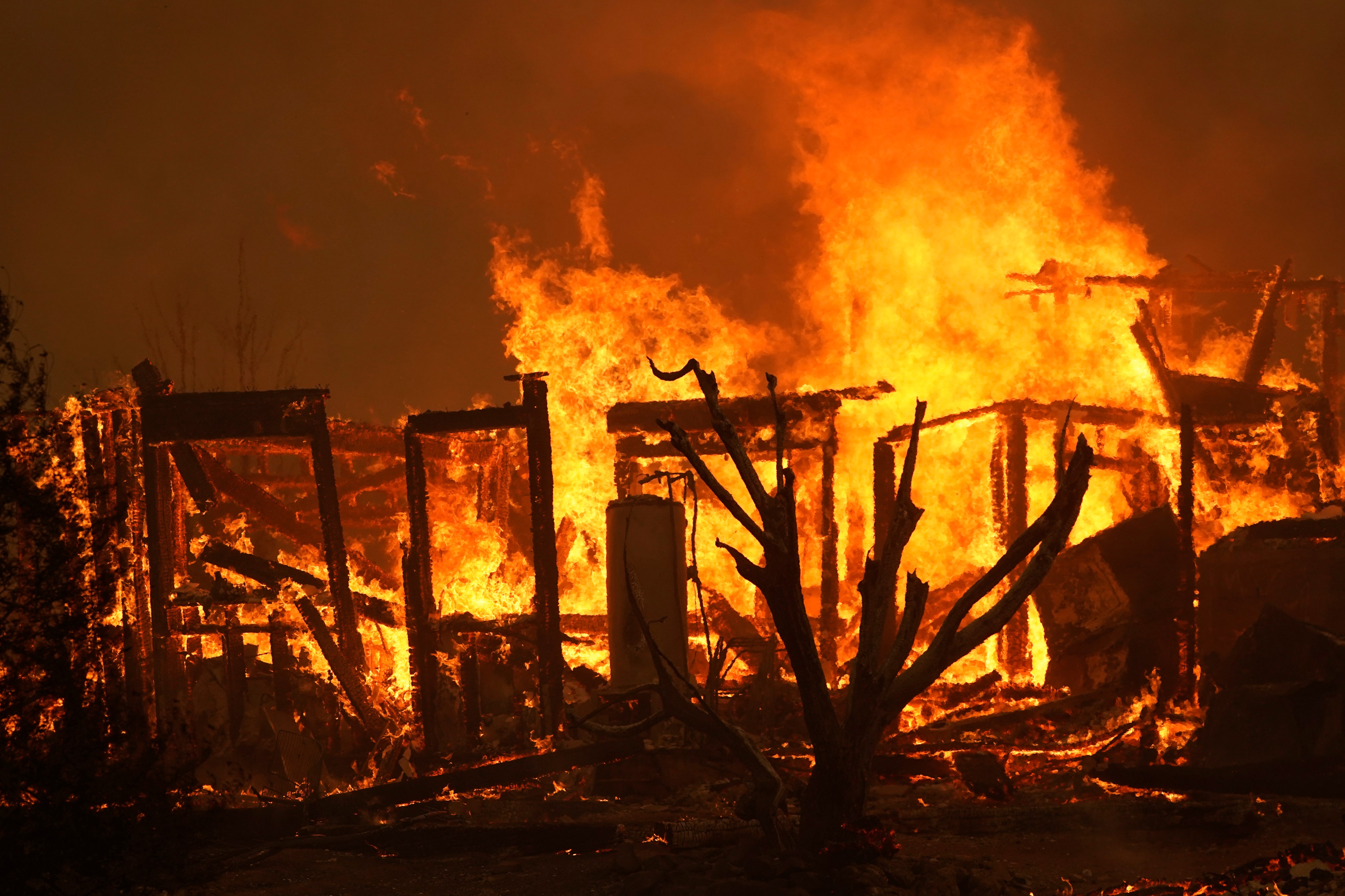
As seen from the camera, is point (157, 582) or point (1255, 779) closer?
point (1255, 779)

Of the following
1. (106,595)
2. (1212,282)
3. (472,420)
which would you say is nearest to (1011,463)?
(472,420)

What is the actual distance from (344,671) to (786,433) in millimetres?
7435

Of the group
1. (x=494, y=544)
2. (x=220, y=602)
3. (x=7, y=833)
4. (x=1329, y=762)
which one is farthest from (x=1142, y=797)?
(x=494, y=544)

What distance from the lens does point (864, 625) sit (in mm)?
8086

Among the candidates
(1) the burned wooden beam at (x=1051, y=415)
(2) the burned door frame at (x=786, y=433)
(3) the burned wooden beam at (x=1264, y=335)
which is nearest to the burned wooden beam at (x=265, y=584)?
(2) the burned door frame at (x=786, y=433)

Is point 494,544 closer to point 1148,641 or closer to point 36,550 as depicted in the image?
point 1148,641

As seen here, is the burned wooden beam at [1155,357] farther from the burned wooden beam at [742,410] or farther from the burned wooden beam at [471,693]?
the burned wooden beam at [471,693]

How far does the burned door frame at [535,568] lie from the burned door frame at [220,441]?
84 cm

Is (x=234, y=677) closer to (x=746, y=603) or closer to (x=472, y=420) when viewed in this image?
(x=472, y=420)

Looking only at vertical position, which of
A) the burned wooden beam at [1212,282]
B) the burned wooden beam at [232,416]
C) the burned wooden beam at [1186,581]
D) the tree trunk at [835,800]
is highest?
the burned wooden beam at [1212,282]

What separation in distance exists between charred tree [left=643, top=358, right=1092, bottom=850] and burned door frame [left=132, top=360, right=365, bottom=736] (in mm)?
6729

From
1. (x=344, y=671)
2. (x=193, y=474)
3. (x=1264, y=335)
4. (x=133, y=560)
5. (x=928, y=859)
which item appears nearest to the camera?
(x=928, y=859)

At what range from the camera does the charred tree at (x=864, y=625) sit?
301 inches

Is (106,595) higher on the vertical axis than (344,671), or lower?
higher
